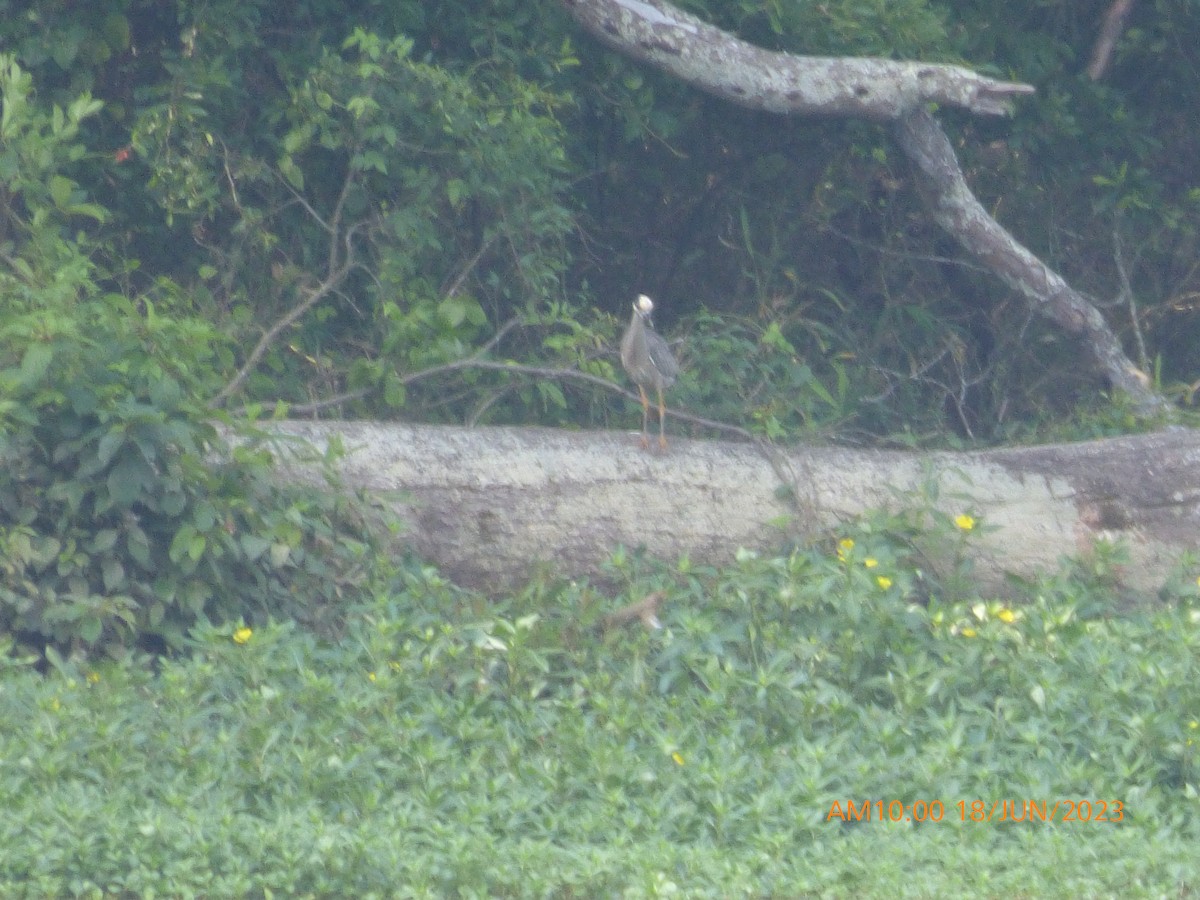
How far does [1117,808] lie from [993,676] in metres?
0.71

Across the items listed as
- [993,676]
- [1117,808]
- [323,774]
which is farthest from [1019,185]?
[323,774]

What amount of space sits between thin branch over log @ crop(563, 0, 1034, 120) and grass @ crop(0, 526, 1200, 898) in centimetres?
240

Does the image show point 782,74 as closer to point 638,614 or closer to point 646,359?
point 646,359

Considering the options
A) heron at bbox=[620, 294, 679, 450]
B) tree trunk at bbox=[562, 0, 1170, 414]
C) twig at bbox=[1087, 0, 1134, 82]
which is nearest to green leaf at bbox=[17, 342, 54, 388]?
heron at bbox=[620, 294, 679, 450]

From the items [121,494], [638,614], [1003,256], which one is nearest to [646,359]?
[638,614]

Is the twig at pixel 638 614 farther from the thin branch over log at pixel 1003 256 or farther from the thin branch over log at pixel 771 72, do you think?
the thin branch over log at pixel 1003 256

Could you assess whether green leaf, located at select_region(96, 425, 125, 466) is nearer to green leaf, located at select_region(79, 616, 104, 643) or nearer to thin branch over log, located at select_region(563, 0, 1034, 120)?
green leaf, located at select_region(79, 616, 104, 643)

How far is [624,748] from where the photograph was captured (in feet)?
14.2

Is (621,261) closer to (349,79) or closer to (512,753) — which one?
(349,79)

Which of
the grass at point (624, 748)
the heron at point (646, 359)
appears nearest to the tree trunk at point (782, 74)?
the heron at point (646, 359)

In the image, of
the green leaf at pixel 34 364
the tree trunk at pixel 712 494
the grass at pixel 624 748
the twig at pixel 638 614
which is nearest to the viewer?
the grass at pixel 624 748

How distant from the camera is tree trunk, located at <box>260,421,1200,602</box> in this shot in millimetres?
5598

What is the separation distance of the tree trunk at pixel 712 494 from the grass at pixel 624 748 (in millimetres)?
287

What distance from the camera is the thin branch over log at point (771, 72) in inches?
269
